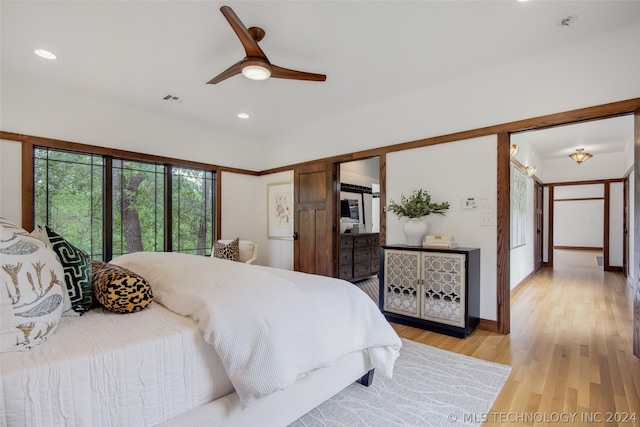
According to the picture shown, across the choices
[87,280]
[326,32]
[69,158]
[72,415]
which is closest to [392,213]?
[326,32]

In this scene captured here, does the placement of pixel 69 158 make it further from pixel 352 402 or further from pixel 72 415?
pixel 352 402

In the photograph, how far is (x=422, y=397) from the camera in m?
1.95

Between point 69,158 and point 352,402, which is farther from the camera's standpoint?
point 69,158

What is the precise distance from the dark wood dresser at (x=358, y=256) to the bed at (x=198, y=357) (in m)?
3.03

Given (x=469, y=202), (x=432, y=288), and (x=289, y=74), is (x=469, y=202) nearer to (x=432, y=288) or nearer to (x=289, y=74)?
(x=432, y=288)

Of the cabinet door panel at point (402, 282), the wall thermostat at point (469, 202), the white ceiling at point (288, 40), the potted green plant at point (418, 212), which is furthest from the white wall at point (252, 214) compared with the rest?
the wall thermostat at point (469, 202)

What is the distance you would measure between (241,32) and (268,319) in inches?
73.0

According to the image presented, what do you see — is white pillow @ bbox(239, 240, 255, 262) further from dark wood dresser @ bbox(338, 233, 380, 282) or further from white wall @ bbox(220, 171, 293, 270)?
dark wood dresser @ bbox(338, 233, 380, 282)

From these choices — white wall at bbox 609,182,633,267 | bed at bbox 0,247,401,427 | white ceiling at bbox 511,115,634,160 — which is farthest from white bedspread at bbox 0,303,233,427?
white wall at bbox 609,182,633,267

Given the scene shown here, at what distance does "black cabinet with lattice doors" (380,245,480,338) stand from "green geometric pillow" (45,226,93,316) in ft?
9.04

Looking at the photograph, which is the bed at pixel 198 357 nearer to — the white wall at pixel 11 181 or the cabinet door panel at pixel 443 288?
the cabinet door panel at pixel 443 288

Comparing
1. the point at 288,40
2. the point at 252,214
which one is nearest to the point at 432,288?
the point at 288,40

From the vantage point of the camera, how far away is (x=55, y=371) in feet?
3.10

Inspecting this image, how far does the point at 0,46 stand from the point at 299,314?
3.59m
